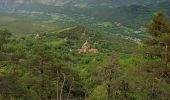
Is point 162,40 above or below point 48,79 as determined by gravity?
above

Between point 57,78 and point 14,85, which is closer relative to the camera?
point 14,85

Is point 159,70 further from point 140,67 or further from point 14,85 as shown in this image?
point 14,85

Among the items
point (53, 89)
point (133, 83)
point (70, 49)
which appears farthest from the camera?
point (70, 49)

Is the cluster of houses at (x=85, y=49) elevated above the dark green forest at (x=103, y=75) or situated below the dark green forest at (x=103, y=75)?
below

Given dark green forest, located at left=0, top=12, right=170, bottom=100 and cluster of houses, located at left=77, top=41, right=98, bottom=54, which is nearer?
dark green forest, located at left=0, top=12, right=170, bottom=100

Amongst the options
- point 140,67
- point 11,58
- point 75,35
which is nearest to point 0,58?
point 11,58

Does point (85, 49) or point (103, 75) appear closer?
point (103, 75)

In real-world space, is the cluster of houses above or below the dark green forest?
below

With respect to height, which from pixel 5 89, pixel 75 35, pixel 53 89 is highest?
pixel 5 89

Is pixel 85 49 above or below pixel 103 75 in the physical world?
below

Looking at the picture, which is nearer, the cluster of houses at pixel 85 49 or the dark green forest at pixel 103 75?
the dark green forest at pixel 103 75

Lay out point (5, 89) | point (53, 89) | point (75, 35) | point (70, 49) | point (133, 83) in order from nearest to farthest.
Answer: point (5, 89) < point (133, 83) < point (53, 89) < point (70, 49) < point (75, 35)
